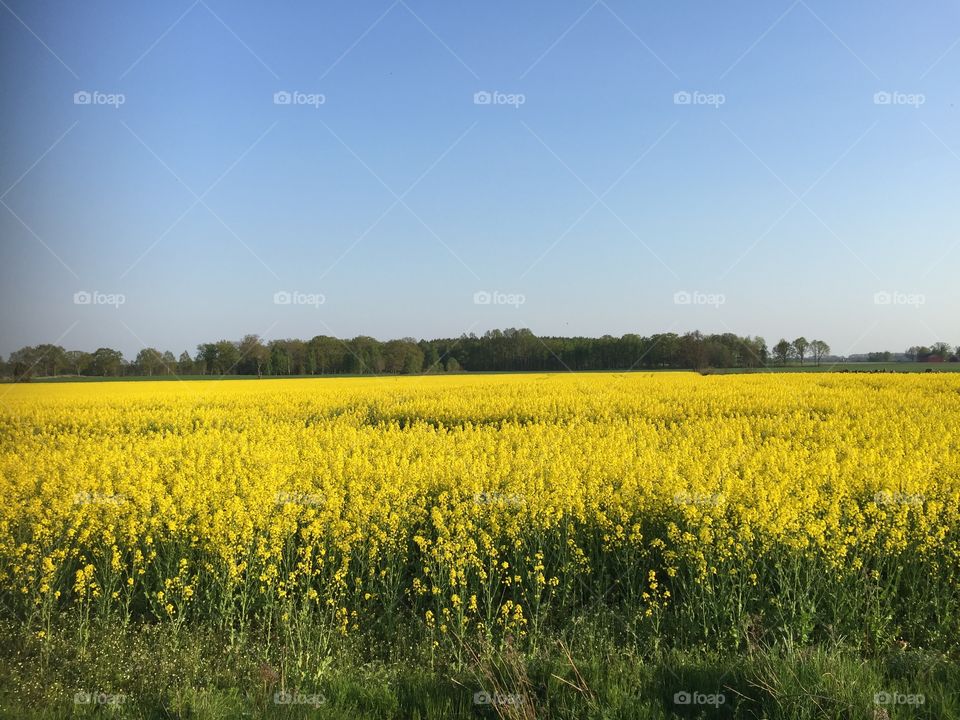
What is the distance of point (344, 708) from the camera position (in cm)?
349

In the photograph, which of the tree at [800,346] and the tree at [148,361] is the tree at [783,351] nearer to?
the tree at [800,346]

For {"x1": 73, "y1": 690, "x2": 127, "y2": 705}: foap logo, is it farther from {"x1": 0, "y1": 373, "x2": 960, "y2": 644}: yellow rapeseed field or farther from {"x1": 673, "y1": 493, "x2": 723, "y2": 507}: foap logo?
{"x1": 673, "y1": 493, "x2": 723, "y2": 507}: foap logo

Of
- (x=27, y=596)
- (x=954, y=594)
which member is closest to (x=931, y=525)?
(x=954, y=594)

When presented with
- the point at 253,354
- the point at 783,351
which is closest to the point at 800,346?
the point at 783,351

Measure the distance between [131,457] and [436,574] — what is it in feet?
17.5

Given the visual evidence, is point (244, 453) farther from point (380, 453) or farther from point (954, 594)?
point (954, 594)

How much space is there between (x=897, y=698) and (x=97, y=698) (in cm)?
421

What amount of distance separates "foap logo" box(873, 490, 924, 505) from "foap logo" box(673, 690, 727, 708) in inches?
127

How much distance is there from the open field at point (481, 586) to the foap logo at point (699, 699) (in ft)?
0.04

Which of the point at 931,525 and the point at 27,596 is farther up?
the point at 931,525

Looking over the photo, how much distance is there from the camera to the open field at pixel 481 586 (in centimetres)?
353

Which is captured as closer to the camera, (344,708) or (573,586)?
(344,708)

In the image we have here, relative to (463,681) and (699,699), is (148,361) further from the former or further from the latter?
(699,699)

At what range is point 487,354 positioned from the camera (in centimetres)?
4838
